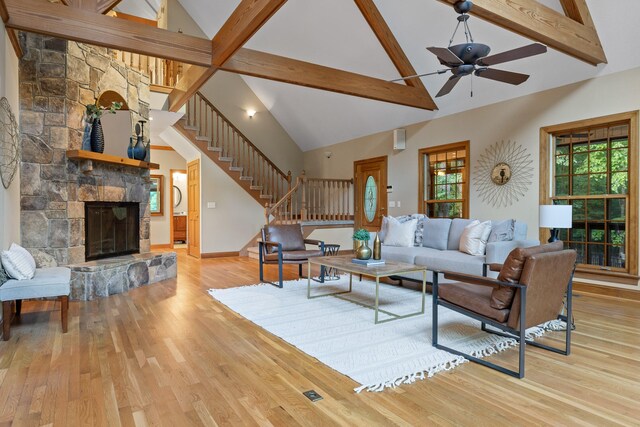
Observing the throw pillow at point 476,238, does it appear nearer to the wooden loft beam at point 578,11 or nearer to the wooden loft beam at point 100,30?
the wooden loft beam at point 578,11

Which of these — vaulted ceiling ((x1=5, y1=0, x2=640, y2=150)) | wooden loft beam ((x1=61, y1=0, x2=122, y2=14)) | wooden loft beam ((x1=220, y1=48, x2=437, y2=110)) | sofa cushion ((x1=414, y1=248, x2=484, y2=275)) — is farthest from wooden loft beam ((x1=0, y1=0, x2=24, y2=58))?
sofa cushion ((x1=414, y1=248, x2=484, y2=275))

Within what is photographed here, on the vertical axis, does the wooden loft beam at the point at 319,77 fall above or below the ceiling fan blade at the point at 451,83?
above

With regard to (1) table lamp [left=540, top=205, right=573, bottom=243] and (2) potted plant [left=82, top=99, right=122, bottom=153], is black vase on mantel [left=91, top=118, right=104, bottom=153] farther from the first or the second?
(1) table lamp [left=540, top=205, right=573, bottom=243]

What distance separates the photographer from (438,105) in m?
6.81

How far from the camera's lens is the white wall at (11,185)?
11.8 ft

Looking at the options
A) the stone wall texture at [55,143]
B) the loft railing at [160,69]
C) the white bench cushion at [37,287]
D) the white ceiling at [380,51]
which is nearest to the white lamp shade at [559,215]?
the white ceiling at [380,51]

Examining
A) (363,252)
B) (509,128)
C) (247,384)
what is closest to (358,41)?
(509,128)

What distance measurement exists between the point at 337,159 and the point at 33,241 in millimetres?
6649

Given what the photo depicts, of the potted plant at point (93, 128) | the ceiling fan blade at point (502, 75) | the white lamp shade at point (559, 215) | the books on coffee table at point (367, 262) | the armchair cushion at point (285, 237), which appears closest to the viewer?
the ceiling fan blade at point (502, 75)

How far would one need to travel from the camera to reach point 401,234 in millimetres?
5672

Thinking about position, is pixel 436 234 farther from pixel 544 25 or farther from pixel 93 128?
pixel 93 128

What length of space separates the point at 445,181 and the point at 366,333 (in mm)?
4587

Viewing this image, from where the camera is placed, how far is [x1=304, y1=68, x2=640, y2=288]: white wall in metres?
4.83

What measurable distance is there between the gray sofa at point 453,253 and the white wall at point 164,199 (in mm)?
6609
